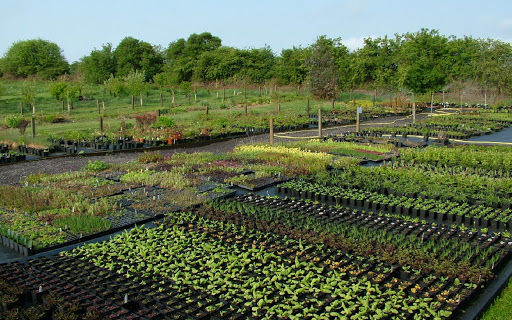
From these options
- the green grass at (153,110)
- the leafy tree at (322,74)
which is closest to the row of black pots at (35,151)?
the green grass at (153,110)

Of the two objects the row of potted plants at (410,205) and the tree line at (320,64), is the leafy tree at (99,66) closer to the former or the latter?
the tree line at (320,64)

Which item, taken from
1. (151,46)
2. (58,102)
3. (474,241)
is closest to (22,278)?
(474,241)

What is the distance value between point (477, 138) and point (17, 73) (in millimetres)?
50453

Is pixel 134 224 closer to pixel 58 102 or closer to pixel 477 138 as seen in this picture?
pixel 477 138

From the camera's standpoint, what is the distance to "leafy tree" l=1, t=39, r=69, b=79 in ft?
168

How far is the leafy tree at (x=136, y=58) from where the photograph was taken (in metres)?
51.2

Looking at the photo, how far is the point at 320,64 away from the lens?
3250cm

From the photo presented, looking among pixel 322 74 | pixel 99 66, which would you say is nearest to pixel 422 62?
pixel 322 74

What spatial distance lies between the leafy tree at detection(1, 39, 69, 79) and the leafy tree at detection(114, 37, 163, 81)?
6796mm

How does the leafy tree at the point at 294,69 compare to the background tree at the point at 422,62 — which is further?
the leafy tree at the point at 294,69

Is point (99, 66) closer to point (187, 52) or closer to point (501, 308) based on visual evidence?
point (187, 52)

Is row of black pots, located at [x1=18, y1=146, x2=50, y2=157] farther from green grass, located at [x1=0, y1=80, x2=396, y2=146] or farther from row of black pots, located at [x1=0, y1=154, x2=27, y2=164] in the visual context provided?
row of black pots, located at [x1=0, y1=154, x2=27, y2=164]

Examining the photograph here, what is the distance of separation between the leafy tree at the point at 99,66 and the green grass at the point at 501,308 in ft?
165

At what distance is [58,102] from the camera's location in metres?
36.0
